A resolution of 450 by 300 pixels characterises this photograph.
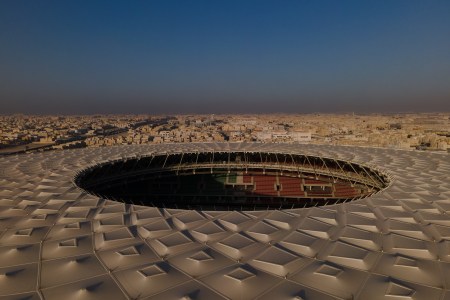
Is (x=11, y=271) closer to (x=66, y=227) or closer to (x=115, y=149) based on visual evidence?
(x=66, y=227)

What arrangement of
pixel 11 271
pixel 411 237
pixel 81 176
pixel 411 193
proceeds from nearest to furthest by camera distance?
1. pixel 11 271
2. pixel 411 237
3. pixel 411 193
4. pixel 81 176

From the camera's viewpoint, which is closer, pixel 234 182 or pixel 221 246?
pixel 221 246

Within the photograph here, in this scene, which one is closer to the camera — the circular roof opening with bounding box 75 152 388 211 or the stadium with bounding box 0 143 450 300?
the stadium with bounding box 0 143 450 300

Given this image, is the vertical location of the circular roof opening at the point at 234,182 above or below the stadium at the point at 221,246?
below

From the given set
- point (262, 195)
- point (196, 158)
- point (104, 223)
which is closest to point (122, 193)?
point (196, 158)

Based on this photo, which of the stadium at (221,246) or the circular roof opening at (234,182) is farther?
A: the circular roof opening at (234,182)

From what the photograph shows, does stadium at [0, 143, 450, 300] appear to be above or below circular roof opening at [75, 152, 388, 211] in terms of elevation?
above

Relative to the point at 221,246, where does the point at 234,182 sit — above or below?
below

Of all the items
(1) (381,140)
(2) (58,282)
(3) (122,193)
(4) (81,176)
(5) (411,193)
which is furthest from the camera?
(1) (381,140)
